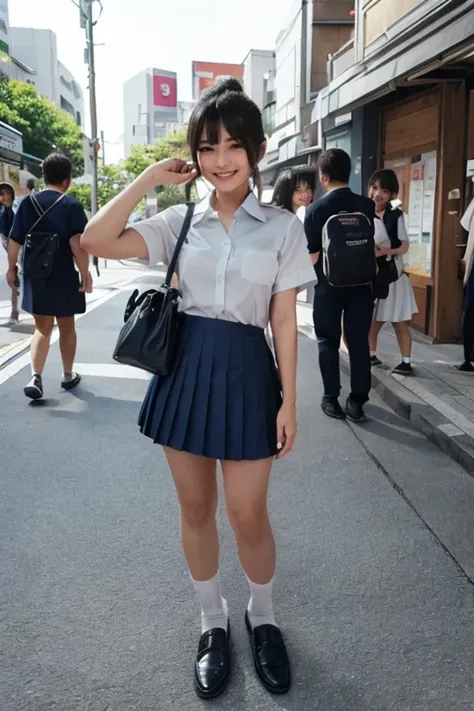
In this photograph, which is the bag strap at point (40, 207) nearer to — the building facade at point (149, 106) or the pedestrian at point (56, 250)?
the pedestrian at point (56, 250)

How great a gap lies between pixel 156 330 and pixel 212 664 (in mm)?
1138

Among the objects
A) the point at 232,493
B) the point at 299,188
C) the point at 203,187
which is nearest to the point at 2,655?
the point at 232,493

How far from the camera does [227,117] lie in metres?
2.07

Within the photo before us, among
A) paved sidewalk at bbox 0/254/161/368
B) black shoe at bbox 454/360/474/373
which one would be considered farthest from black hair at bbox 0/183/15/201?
black shoe at bbox 454/360/474/373

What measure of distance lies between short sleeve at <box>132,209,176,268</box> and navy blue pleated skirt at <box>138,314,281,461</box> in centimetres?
22

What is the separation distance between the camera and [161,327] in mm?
2172

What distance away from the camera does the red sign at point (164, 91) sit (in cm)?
12219

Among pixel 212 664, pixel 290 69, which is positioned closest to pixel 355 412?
pixel 212 664

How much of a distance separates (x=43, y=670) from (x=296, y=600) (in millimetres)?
1018

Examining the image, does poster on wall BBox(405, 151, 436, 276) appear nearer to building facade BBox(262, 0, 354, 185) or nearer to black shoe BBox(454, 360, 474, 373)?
black shoe BBox(454, 360, 474, 373)

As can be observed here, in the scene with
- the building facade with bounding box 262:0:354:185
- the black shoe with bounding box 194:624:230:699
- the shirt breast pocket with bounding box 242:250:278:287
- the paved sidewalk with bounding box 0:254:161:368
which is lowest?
the black shoe with bounding box 194:624:230:699

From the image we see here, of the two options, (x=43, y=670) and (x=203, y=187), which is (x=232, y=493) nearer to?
(x=43, y=670)

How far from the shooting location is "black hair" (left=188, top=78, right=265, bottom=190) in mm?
2072

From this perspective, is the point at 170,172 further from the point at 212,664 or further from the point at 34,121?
the point at 34,121
